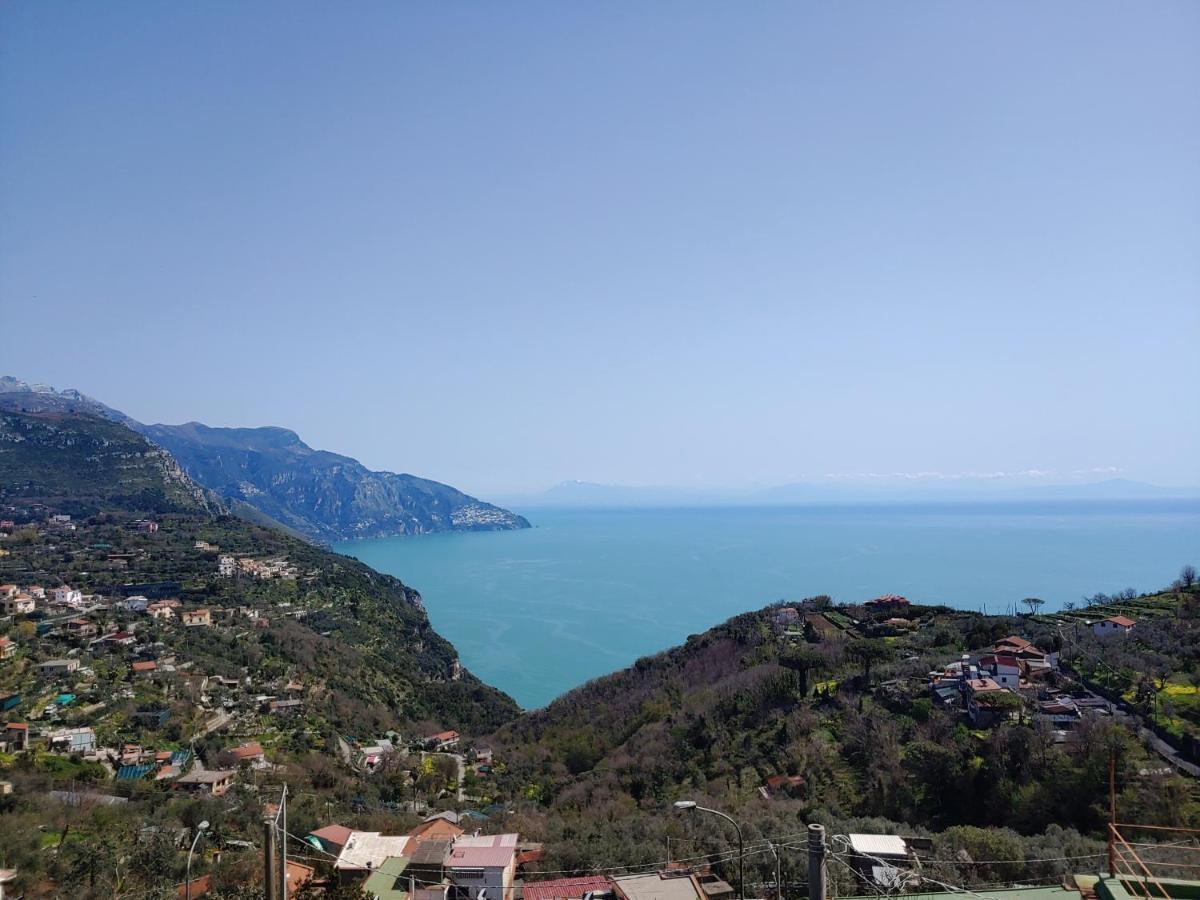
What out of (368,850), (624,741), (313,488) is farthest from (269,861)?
(313,488)

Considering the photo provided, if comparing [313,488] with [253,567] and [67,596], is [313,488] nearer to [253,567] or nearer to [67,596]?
[253,567]

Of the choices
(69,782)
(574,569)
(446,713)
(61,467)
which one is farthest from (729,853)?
(574,569)

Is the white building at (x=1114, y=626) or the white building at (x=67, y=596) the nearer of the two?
the white building at (x=1114, y=626)

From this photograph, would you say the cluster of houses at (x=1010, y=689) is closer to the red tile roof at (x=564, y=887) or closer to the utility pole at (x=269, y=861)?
the red tile roof at (x=564, y=887)

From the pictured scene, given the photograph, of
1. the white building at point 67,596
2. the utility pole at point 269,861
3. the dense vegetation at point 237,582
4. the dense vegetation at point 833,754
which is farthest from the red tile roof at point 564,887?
the white building at point 67,596

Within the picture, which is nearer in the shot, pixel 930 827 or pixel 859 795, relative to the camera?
pixel 930 827

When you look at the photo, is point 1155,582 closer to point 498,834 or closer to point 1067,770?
point 1067,770
